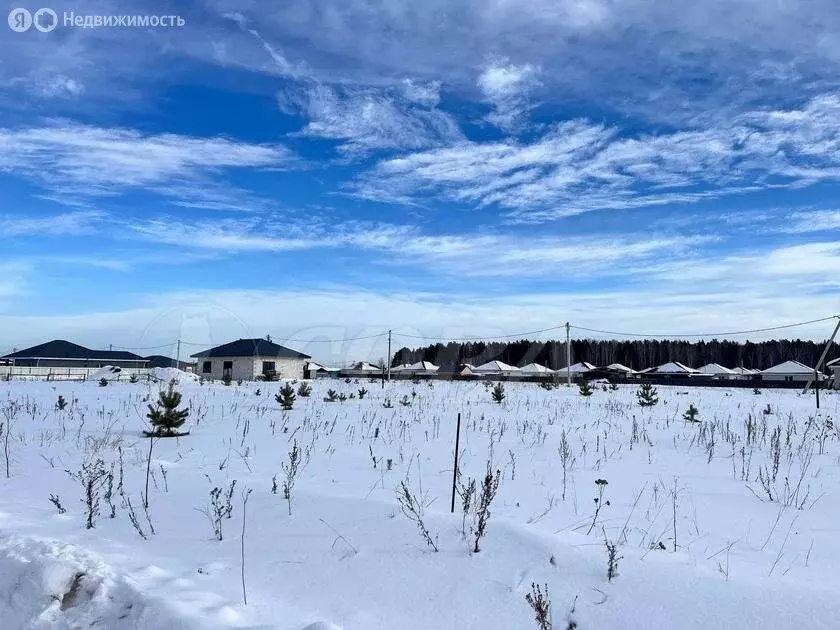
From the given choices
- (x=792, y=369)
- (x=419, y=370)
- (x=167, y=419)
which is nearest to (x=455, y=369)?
(x=419, y=370)

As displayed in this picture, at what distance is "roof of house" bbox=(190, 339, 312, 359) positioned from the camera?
44.3 m

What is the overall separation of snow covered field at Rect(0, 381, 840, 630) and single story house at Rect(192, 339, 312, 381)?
1469 inches

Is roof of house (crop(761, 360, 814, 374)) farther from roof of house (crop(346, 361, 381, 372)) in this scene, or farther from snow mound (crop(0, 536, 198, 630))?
snow mound (crop(0, 536, 198, 630))

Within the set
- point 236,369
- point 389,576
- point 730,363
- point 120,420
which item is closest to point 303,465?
point 389,576

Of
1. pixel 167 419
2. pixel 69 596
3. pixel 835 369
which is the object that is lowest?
pixel 69 596

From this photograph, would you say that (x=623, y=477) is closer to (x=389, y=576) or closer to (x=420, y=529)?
(x=420, y=529)

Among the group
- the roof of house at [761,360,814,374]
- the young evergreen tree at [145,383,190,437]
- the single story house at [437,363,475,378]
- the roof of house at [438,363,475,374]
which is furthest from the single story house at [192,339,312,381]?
the roof of house at [761,360,814,374]

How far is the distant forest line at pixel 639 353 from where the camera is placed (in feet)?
301

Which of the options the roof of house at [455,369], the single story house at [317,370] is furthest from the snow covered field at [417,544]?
the roof of house at [455,369]

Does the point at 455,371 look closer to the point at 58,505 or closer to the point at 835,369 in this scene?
the point at 835,369

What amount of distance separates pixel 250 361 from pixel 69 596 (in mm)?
42595

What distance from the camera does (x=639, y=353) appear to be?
96938 millimetres

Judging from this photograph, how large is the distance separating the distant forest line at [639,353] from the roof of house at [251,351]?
42.9 meters

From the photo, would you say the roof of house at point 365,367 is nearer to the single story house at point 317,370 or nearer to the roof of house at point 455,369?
the single story house at point 317,370
